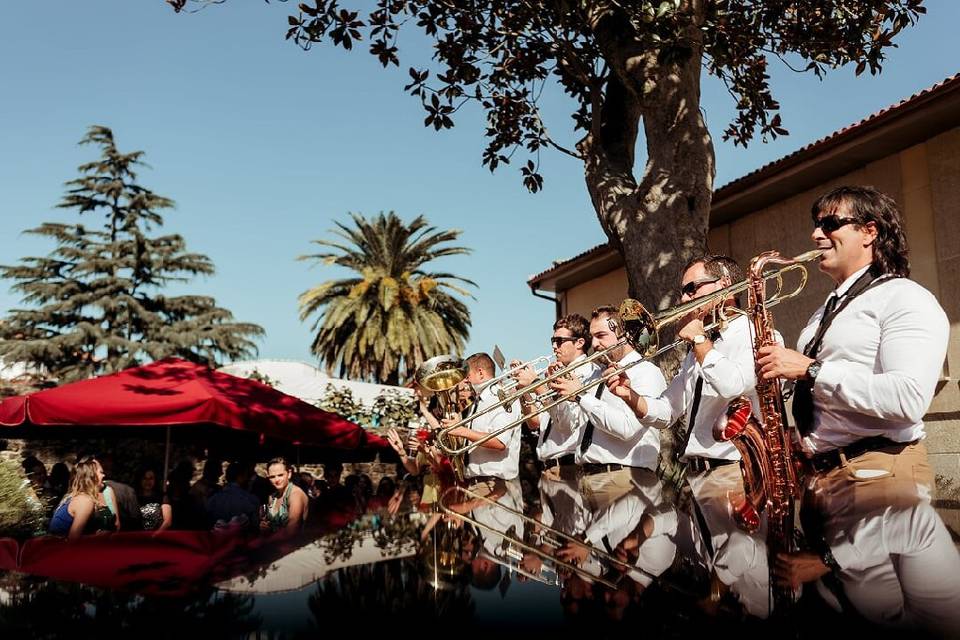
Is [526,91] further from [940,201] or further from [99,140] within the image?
[99,140]

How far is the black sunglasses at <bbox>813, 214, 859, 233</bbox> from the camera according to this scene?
2.22 meters

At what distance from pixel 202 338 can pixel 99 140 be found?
346 inches

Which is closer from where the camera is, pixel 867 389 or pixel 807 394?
pixel 867 389

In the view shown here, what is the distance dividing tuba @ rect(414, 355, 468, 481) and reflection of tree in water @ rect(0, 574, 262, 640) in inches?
123

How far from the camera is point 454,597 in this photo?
3.59ft

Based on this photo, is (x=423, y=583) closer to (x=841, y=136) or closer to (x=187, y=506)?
(x=187, y=506)

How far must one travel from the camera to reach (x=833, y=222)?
2.24 meters

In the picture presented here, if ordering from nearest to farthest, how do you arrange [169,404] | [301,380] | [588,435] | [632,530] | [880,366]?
[632,530]
[880,366]
[588,435]
[169,404]
[301,380]

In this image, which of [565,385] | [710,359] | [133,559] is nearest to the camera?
[133,559]

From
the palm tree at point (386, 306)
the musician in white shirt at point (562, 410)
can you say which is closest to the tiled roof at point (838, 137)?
the musician in white shirt at point (562, 410)

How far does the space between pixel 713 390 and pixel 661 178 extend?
10.9 ft

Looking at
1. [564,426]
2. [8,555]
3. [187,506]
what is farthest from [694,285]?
[187,506]

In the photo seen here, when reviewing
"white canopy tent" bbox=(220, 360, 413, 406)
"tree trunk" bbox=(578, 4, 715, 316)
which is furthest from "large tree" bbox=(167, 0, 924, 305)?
"white canopy tent" bbox=(220, 360, 413, 406)

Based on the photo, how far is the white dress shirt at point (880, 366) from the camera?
6.04 ft
